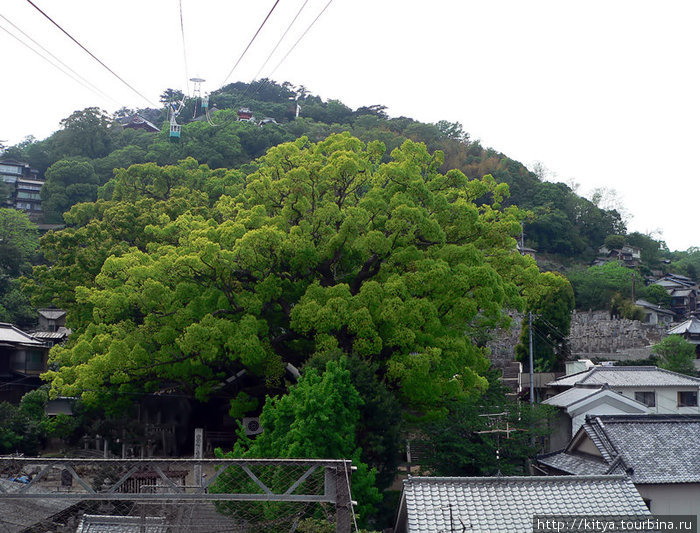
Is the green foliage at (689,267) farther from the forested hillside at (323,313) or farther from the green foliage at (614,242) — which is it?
the forested hillside at (323,313)

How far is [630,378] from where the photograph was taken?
91.6 feet

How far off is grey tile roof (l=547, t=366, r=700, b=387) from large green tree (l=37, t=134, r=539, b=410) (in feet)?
26.8

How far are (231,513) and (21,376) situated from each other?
23902mm

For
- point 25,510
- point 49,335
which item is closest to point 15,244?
point 49,335

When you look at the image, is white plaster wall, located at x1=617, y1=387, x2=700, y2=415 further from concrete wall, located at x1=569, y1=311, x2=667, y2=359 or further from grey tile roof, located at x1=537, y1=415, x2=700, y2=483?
concrete wall, located at x1=569, y1=311, x2=667, y2=359

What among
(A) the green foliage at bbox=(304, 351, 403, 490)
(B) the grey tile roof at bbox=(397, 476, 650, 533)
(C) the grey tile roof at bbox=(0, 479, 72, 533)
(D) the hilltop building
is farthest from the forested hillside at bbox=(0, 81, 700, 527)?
(D) the hilltop building

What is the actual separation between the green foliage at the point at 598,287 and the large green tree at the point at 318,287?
3145 centimetres

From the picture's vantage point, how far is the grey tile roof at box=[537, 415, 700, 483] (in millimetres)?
15367

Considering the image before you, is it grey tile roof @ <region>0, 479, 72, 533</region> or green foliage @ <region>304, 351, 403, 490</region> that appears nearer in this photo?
grey tile roof @ <region>0, 479, 72, 533</region>

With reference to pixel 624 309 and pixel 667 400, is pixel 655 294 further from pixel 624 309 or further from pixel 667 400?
pixel 667 400

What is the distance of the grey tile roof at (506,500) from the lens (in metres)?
9.68

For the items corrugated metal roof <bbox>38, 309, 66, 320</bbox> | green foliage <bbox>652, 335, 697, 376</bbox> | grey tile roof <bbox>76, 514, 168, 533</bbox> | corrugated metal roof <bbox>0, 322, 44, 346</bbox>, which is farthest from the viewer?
corrugated metal roof <bbox>38, 309, 66, 320</bbox>

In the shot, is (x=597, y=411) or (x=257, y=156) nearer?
(x=597, y=411)

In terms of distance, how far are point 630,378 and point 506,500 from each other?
2043 centimetres
